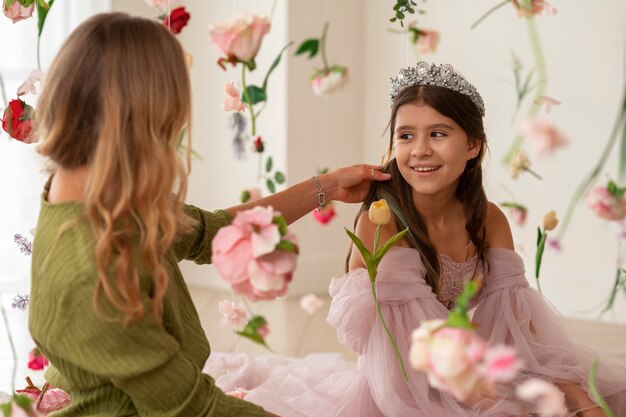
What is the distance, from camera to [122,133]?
1.29 m

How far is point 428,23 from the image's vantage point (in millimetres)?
4078

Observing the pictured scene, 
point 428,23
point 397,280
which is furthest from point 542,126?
point 428,23

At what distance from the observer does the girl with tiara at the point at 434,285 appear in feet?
6.51

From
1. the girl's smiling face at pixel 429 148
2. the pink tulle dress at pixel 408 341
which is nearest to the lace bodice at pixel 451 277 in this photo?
the pink tulle dress at pixel 408 341

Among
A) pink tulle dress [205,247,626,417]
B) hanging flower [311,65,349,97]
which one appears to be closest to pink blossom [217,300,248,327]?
pink tulle dress [205,247,626,417]

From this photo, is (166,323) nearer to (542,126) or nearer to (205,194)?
(542,126)

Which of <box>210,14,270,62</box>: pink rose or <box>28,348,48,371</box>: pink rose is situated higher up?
<box>210,14,270,62</box>: pink rose

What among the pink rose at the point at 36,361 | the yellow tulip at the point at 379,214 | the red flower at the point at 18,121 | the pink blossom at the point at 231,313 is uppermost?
the red flower at the point at 18,121

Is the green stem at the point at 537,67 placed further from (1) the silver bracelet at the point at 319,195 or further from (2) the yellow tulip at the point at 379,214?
(2) the yellow tulip at the point at 379,214

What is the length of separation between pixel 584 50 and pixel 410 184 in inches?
75.4

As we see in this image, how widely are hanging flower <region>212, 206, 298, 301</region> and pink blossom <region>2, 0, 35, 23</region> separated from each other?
1234 mm

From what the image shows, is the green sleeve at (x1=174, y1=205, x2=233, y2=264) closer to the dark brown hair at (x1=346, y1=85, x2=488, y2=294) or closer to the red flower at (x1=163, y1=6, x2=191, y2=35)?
the dark brown hair at (x1=346, y1=85, x2=488, y2=294)

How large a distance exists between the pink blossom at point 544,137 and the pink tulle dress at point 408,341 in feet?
3.06

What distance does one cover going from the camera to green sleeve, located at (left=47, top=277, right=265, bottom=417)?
4.21ft
